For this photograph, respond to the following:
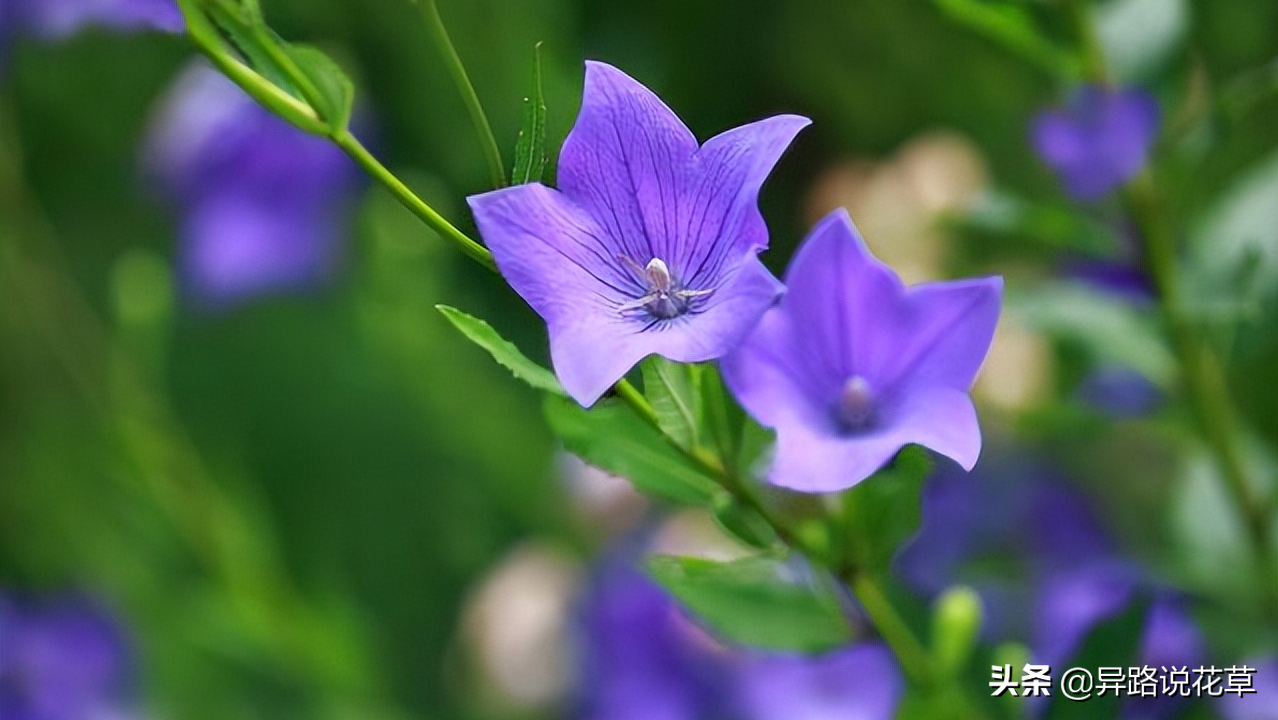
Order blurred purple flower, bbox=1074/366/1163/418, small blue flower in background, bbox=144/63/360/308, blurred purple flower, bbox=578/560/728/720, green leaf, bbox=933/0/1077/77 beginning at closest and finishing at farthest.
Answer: green leaf, bbox=933/0/1077/77 < blurred purple flower, bbox=1074/366/1163/418 < blurred purple flower, bbox=578/560/728/720 < small blue flower in background, bbox=144/63/360/308

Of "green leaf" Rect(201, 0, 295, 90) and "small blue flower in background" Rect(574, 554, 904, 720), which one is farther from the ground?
"small blue flower in background" Rect(574, 554, 904, 720)

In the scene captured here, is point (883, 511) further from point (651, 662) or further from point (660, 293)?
point (651, 662)

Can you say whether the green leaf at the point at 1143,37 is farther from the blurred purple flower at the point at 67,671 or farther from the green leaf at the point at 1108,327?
the blurred purple flower at the point at 67,671

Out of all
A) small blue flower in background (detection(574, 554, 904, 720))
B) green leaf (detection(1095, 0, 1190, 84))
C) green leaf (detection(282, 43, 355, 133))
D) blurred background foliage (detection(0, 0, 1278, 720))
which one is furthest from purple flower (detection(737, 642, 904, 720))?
green leaf (detection(282, 43, 355, 133))

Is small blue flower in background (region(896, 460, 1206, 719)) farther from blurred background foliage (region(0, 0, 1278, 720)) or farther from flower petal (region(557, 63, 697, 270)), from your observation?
flower petal (region(557, 63, 697, 270))

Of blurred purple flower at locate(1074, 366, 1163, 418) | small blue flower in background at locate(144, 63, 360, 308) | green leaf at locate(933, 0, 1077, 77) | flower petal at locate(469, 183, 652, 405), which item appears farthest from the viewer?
small blue flower in background at locate(144, 63, 360, 308)

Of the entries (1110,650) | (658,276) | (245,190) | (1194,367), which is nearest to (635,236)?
(658,276)

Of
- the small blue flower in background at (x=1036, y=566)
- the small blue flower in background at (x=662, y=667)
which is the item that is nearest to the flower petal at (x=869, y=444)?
the small blue flower in background at (x=1036, y=566)

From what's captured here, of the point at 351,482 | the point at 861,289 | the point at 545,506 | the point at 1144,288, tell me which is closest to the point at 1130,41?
the point at 1144,288
